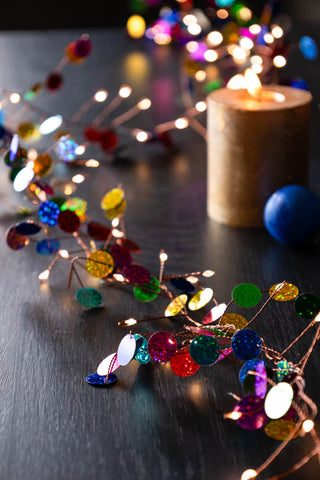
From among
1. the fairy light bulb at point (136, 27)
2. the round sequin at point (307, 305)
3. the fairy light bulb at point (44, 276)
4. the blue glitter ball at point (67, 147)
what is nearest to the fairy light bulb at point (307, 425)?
the round sequin at point (307, 305)

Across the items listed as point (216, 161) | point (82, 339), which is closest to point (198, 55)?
point (216, 161)

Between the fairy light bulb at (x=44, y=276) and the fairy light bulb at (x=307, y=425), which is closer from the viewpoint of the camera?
the fairy light bulb at (x=307, y=425)

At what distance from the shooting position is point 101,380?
0.51 m

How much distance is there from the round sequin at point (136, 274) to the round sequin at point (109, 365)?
0.34ft

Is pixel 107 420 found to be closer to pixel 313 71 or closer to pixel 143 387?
pixel 143 387

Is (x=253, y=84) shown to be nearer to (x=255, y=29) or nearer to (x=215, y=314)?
(x=215, y=314)

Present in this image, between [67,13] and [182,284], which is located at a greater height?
[182,284]

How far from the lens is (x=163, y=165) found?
979mm

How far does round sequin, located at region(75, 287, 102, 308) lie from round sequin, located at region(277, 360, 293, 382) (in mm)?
194

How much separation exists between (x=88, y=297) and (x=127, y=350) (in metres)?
0.12

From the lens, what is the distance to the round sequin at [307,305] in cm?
51

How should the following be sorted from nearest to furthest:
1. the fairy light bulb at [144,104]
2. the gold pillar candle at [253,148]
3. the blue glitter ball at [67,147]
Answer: the gold pillar candle at [253,148], the blue glitter ball at [67,147], the fairy light bulb at [144,104]

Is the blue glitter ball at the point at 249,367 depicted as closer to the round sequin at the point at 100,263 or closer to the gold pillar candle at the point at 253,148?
the round sequin at the point at 100,263

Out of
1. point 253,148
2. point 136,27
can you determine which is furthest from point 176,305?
point 136,27
